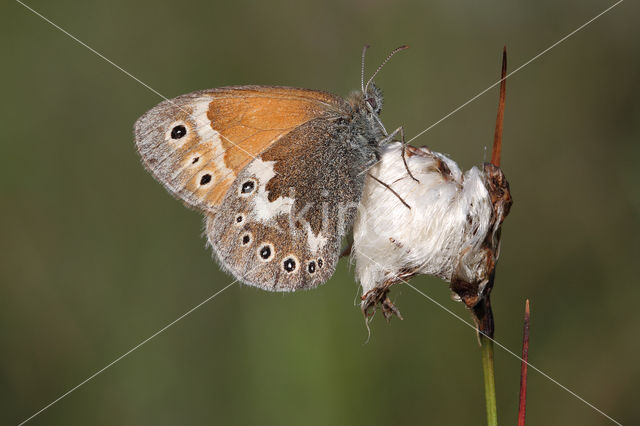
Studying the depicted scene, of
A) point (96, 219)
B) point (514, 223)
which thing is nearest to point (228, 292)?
point (96, 219)

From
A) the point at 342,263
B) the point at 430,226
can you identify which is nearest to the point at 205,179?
the point at 430,226

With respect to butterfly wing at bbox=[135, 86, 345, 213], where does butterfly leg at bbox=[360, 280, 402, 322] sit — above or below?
below

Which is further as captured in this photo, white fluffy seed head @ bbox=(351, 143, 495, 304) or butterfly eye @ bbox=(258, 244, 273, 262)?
butterfly eye @ bbox=(258, 244, 273, 262)

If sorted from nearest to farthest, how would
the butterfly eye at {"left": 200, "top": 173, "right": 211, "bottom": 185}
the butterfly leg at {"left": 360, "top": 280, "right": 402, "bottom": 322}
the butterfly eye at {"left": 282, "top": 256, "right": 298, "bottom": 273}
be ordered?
the butterfly leg at {"left": 360, "top": 280, "right": 402, "bottom": 322} → the butterfly eye at {"left": 282, "top": 256, "right": 298, "bottom": 273} → the butterfly eye at {"left": 200, "top": 173, "right": 211, "bottom": 185}

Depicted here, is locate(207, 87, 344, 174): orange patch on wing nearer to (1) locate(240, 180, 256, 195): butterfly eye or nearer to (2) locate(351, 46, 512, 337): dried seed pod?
(1) locate(240, 180, 256, 195): butterfly eye

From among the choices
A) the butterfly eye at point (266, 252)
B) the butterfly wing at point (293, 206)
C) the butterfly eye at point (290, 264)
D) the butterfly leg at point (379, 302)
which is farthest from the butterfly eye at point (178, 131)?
the butterfly leg at point (379, 302)

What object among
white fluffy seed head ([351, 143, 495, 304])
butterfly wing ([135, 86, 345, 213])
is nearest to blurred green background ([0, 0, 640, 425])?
butterfly wing ([135, 86, 345, 213])

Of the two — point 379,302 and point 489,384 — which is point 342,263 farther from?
point 489,384
